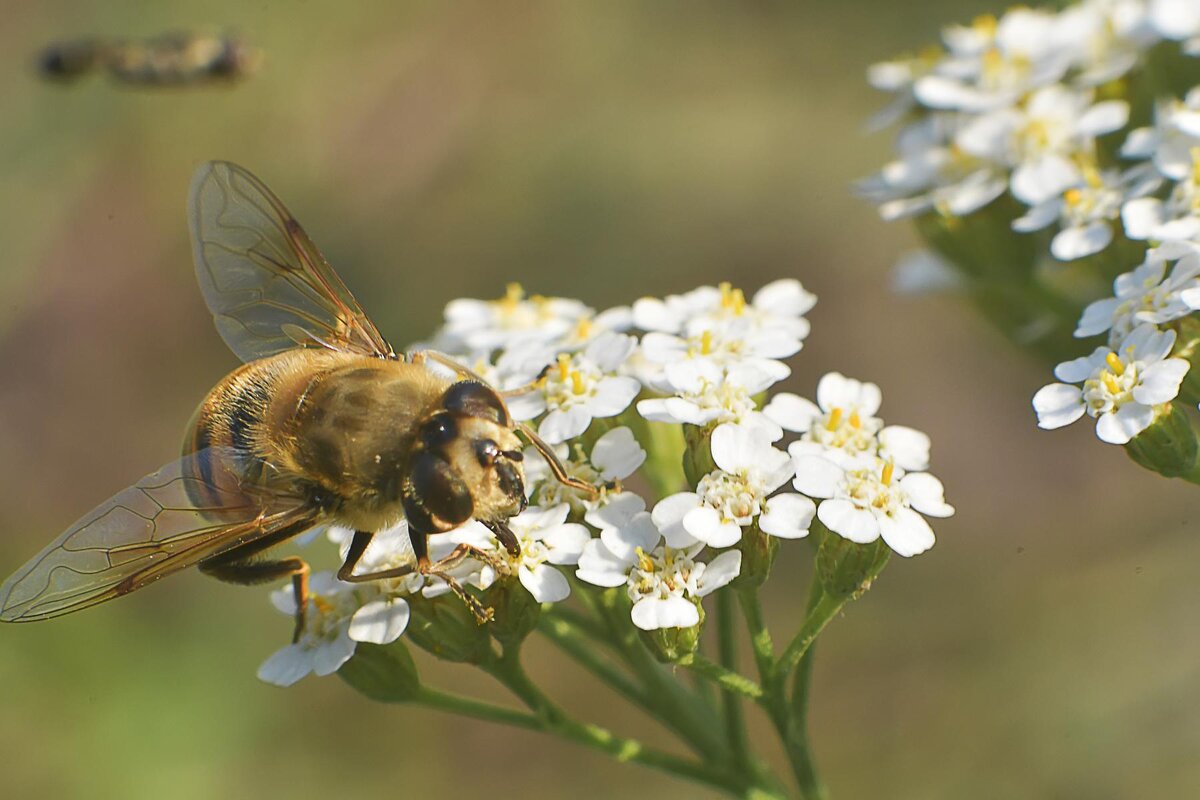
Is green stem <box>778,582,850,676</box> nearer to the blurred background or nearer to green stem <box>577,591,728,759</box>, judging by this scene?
green stem <box>577,591,728,759</box>

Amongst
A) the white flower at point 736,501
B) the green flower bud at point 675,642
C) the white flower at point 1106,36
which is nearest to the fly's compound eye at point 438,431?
the white flower at point 736,501

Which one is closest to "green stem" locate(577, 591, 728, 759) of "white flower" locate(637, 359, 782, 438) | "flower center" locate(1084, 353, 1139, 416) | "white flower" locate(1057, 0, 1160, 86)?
"white flower" locate(637, 359, 782, 438)

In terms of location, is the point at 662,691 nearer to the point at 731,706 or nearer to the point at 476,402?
the point at 731,706

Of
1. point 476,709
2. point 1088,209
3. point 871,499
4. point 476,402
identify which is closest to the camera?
point 476,402

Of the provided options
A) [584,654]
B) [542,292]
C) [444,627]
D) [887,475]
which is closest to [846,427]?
[887,475]

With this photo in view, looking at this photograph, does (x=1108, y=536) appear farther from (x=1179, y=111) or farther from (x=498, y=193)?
(x=498, y=193)
